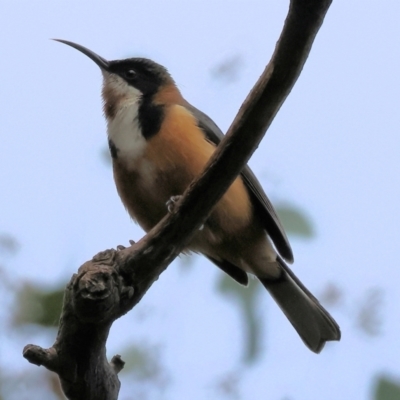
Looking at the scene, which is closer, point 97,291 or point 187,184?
point 97,291

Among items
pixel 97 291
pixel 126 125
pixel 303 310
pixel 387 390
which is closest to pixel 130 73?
pixel 126 125

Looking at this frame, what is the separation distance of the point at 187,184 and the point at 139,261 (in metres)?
0.97

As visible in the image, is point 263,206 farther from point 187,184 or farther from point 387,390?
point 387,390

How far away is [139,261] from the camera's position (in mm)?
2738

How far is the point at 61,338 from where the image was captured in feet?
8.60

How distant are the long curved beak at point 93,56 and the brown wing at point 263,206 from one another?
2.23 feet

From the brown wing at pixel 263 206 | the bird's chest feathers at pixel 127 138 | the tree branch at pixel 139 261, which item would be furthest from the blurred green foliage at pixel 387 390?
the bird's chest feathers at pixel 127 138

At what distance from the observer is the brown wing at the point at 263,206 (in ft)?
12.6

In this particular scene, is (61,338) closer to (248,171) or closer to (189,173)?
(189,173)

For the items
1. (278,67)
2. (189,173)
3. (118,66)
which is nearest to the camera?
(278,67)

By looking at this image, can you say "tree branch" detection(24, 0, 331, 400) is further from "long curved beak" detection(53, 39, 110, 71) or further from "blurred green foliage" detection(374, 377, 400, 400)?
"long curved beak" detection(53, 39, 110, 71)

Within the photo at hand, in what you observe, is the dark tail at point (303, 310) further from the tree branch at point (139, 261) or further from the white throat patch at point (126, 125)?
the tree branch at point (139, 261)

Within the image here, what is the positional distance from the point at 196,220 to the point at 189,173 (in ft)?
2.95

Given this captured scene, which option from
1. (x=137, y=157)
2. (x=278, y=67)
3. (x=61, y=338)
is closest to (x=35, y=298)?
(x=61, y=338)
